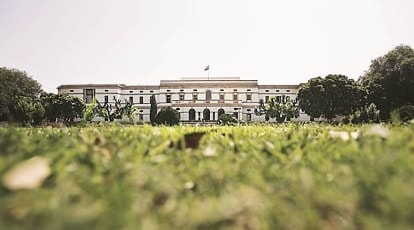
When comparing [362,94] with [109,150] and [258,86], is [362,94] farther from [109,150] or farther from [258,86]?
[109,150]

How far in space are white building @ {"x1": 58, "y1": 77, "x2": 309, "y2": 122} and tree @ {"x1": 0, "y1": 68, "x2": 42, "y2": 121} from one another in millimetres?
14789

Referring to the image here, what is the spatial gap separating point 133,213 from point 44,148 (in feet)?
2.81

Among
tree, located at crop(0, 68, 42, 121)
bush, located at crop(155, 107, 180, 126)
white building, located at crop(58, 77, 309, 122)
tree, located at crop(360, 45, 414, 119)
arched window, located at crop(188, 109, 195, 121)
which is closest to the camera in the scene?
bush, located at crop(155, 107, 180, 126)

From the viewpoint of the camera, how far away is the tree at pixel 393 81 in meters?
52.8

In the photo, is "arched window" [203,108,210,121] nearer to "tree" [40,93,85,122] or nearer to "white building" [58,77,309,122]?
"white building" [58,77,309,122]

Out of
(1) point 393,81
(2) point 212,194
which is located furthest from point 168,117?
(2) point 212,194

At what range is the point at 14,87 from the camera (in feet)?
205

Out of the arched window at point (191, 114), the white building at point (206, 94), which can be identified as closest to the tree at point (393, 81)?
the white building at point (206, 94)

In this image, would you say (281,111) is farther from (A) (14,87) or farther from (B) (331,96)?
(A) (14,87)

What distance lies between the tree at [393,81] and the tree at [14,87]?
158ft

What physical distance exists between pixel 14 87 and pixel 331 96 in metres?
47.1

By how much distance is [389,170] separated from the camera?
1214 millimetres

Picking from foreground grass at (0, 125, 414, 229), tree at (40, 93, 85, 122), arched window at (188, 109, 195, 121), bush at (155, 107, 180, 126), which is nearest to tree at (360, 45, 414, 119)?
bush at (155, 107, 180, 126)

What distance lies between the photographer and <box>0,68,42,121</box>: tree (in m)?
54.5
